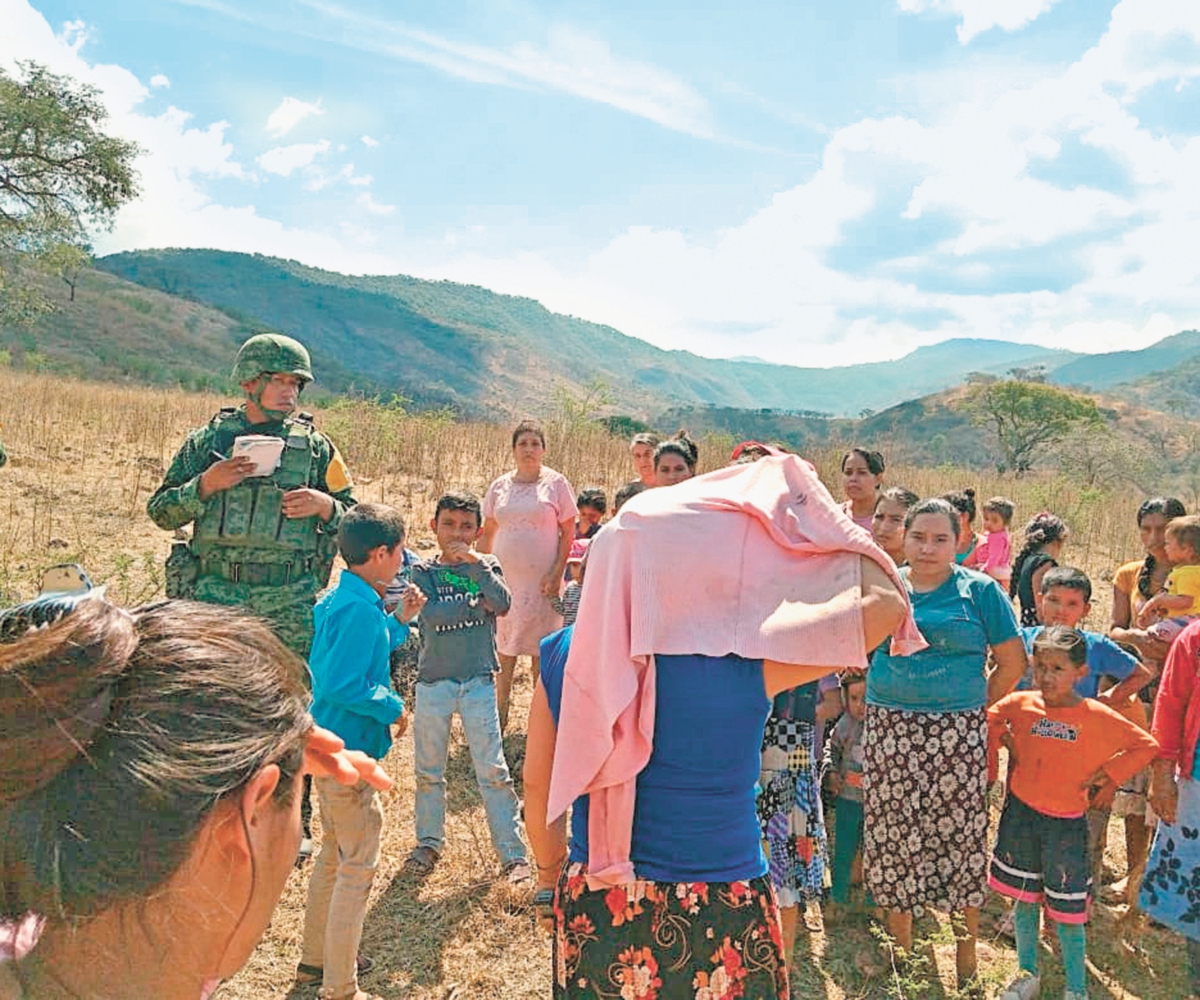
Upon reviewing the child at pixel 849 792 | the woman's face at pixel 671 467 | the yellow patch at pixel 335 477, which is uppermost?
the woman's face at pixel 671 467

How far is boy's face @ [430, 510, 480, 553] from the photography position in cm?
328

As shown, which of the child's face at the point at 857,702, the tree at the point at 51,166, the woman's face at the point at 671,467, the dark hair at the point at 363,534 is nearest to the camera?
the dark hair at the point at 363,534

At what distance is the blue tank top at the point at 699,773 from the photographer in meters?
1.48

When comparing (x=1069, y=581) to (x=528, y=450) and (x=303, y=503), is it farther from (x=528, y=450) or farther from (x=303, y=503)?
(x=303, y=503)

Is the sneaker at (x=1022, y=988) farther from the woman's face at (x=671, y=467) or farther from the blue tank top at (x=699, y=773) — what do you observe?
the woman's face at (x=671, y=467)

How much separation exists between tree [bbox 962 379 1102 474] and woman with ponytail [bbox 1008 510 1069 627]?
37.6 m

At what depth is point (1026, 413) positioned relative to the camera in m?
39.5

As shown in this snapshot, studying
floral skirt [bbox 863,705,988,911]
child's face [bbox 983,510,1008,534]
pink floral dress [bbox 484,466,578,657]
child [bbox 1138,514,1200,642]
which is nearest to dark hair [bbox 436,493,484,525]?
pink floral dress [bbox 484,466,578,657]

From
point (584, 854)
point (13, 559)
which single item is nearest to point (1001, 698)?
point (584, 854)

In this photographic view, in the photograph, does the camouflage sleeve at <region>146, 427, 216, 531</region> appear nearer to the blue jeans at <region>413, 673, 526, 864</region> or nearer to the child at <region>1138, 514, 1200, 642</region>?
the blue jeans at <region>413, 673, 526, 864</region>

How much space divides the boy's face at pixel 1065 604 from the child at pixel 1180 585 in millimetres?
549

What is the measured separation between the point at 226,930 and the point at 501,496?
370 cm

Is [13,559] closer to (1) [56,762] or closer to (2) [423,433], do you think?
(2) [423,433]

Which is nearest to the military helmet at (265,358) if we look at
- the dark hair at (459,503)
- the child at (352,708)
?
the dark hair at (459,503)
